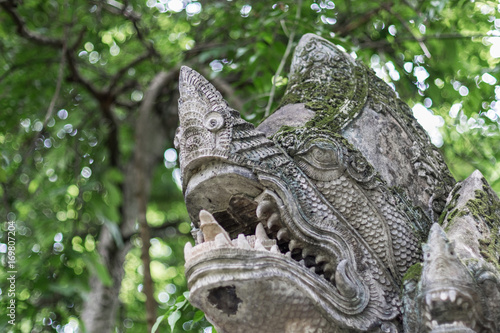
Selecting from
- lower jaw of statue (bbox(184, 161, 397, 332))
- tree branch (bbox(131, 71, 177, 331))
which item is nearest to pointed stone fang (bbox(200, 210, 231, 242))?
lower jaw of statue (bbox(184, 161, 397, 332))

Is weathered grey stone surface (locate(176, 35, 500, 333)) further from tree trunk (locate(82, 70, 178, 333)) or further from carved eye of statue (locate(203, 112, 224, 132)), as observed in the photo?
tree trunk (locate(82, 70, 178, 333))

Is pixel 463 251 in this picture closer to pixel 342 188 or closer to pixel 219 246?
pixel 342 188

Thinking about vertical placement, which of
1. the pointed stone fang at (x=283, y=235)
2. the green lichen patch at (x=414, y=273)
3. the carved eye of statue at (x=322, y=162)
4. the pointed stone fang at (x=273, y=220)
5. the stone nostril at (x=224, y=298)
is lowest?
the stone nostril at (x=224, y=298)

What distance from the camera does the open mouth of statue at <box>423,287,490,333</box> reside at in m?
2.74

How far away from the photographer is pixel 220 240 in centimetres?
301

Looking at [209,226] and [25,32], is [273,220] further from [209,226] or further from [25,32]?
[25,32]

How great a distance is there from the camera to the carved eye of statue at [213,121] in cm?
329

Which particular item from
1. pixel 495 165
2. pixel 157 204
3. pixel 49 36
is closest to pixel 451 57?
pixel 495 165

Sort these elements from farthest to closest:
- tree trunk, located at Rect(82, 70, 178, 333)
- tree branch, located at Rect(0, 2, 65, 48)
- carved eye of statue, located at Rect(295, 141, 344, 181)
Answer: tree trunk, located at Rect(82, 70, 178, 333), tree branch, located at Rect(0, 2, 65, 48), carved eye of statue, located at Rect(295, 141, 344, 181)

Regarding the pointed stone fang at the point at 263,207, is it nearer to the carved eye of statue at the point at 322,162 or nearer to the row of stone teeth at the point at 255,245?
the row of stone teeth at the point at 255,245

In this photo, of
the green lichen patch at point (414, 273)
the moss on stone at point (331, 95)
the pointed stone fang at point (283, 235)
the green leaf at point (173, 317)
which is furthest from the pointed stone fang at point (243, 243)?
the green leaf at point (173, 317)

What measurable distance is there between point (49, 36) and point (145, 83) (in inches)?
56.8

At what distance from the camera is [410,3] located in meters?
7.04

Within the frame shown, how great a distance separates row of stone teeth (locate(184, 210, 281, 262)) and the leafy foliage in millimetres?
1429
